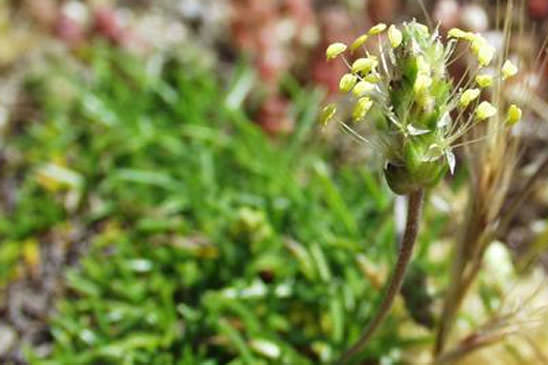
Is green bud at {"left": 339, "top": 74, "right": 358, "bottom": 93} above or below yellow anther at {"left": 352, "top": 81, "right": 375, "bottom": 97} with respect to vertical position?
above

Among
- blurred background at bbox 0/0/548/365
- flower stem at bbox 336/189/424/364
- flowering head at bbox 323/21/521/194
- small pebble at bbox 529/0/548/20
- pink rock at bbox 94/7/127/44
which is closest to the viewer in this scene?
flowering head at bbox 323/21/521/194

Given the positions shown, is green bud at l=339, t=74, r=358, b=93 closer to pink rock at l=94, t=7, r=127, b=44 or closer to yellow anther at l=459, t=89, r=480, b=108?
yellow anther at l=459, t=89, r=480, b=108

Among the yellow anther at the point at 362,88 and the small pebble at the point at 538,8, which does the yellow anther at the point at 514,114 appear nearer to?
the yellow anther at the point at 362,88

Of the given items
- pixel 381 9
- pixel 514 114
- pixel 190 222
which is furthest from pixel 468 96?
pixel 381 9

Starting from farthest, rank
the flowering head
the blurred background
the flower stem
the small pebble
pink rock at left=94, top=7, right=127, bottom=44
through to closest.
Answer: pink rock at left=94, top=7, right=127, bottom=44, the small pebble, the blurred background, the flower stem, the flowering head

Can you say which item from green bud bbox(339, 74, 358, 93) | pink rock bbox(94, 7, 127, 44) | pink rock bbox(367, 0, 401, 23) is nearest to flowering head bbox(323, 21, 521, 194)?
green bud bbox(339, 74, 358, 93)

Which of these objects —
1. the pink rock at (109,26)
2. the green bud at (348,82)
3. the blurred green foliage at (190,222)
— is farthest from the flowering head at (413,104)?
the pink rock at (109,26)

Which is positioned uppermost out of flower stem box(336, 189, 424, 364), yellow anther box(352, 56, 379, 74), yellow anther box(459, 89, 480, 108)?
yellow anther box(352, 56, 379, 74)
